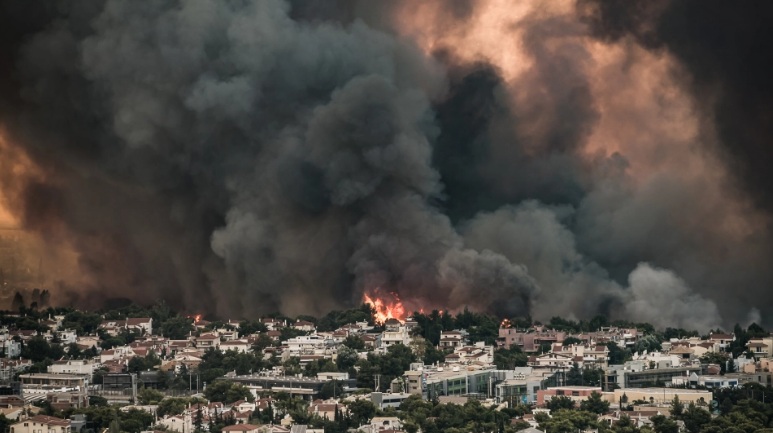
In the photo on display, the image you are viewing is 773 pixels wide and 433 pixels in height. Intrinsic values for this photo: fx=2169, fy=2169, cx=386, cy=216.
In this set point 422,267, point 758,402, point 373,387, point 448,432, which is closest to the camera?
point 448,432

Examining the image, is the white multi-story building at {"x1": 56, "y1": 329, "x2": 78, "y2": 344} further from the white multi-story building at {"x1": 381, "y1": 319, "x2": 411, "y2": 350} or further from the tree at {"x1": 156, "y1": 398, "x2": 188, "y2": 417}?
the tree at {"x1": 156, "y1": 398, "x2": 188, "y2": 417}

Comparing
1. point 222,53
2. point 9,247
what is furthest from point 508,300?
point 9,247

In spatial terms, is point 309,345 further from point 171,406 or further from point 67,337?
point 171,406

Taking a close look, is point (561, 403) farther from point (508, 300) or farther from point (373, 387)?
point (508, 300)

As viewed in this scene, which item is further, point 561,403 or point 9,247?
point 9,247

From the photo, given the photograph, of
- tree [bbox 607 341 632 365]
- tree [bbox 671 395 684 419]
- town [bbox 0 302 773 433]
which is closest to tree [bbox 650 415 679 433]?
town [bbox 0 302 773 433]

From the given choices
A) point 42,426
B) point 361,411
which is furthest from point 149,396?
point 361,411
